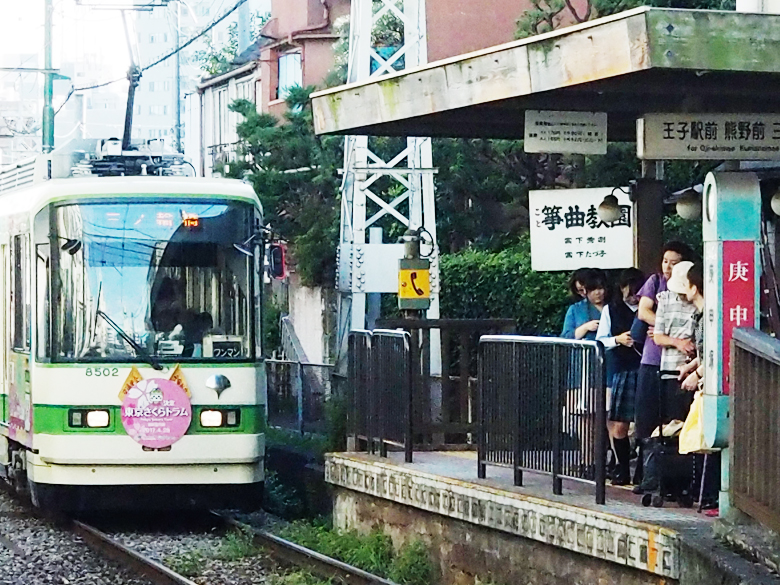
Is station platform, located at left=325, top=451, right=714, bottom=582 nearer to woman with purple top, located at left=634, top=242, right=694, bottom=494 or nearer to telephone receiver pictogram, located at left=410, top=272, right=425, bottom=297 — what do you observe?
woman with purple top, located at left=634, top=242, right=694, bottom=494

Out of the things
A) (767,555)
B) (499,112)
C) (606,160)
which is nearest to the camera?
(767,555)

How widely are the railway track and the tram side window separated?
1.80 meters

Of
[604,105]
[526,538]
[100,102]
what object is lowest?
[526,538]

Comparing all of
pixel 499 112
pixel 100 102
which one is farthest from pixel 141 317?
pixel 100 102

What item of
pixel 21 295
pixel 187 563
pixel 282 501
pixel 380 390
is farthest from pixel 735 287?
pixel 282 501

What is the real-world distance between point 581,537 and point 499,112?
355cm

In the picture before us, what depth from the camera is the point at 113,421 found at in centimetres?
1345

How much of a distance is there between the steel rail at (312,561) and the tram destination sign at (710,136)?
3268mm

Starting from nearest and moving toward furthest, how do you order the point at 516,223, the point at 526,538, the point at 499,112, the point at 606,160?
1. the point at 526,538
2. the point at 499,112
3. the point at 606,160
4. the point at 516,223

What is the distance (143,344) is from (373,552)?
315 cm

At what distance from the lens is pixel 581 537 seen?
8859 mm

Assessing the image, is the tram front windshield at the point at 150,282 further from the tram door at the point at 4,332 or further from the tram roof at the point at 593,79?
the tram roof at the point at 593,79

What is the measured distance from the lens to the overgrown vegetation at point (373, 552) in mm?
10945

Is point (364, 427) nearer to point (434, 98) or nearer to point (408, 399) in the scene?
point (408, 399)
